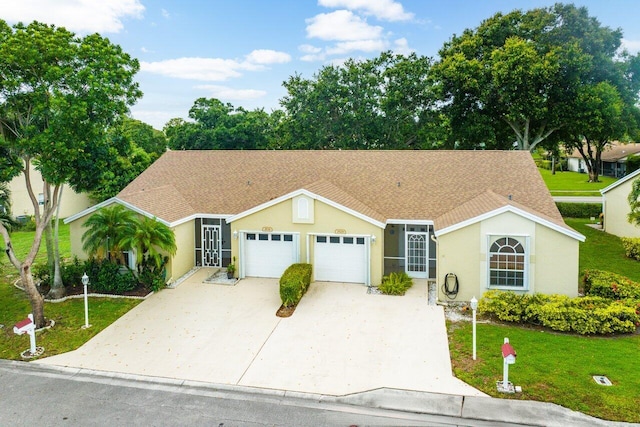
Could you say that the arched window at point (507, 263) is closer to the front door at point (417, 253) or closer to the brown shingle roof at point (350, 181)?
the brown shingle roof at point (350, 181)

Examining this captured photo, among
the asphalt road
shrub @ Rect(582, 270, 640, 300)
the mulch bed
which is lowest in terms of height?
the asphalt road

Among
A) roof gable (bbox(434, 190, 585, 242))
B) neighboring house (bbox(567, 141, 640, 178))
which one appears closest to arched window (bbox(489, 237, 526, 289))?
roof gable (bbox(434, 190, 585, 242))

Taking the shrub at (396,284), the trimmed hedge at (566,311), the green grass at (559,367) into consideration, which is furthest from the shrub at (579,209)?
the green grass at (559,367)

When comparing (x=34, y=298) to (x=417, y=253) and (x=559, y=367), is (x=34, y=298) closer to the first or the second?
(x=417, y=253)

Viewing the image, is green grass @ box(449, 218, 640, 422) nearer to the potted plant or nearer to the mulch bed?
the potted plant

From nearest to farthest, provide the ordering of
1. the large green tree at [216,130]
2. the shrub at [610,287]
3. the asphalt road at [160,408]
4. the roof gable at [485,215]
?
the asphalt road at [160,408]
the shrub at [610,287]
the roof gable at [485,215]
the large green tree at [216,130]

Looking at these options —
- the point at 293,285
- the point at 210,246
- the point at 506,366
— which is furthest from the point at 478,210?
the point at 210,246

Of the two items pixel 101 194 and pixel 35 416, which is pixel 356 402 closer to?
pixel 35 416
